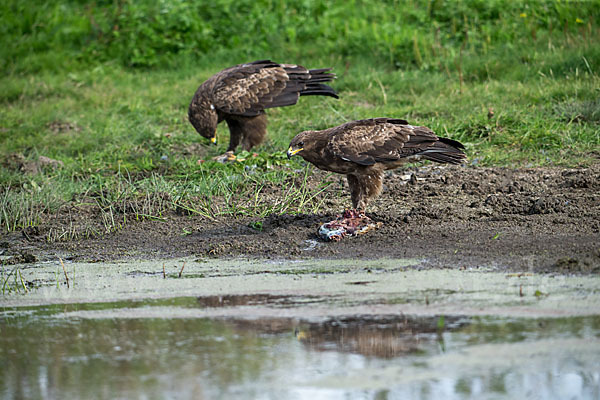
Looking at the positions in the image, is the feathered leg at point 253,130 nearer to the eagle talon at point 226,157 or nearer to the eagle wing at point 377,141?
the eagle talon at point 226,157

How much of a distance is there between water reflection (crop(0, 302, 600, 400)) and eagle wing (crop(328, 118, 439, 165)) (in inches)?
98.8

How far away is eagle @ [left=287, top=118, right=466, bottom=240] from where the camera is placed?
6555mm

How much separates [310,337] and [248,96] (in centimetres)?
600

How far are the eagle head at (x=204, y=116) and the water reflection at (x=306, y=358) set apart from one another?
17.3ft

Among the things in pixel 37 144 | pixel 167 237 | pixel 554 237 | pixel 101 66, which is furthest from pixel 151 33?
pixel 554 237

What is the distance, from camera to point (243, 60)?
13203mm

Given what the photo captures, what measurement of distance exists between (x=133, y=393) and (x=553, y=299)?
2279 mm

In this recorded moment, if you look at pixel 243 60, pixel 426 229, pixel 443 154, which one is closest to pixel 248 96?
pixel 443 154

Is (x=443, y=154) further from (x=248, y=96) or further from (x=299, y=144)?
(x=248, y=96)

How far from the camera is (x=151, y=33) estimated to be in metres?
14.3

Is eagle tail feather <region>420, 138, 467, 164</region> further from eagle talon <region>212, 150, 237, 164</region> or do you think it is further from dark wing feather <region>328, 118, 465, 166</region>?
eagle talon <region>212, 150, 237, 164</region>

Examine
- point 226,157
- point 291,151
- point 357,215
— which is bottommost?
point 226,157

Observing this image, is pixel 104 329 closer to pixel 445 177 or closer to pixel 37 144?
pixel 445 177

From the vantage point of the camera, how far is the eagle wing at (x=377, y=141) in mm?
6535
